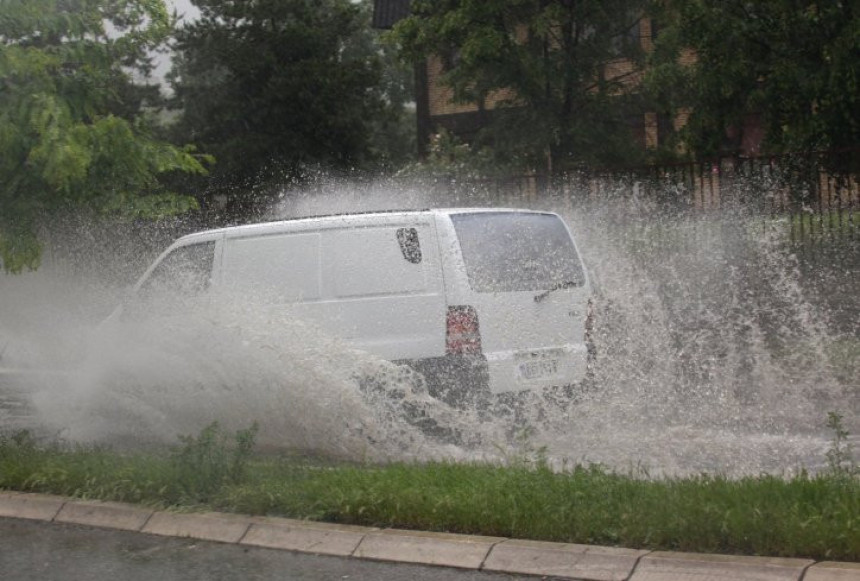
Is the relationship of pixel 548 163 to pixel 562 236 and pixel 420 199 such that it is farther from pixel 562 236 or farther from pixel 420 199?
pixel 562 236

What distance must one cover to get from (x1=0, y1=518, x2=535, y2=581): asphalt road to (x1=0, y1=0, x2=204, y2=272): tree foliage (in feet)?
10.5

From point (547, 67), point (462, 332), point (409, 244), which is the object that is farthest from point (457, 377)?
point (547, 67)

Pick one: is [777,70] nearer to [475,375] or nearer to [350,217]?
[350,217]

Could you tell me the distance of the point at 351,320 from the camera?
9398 mm

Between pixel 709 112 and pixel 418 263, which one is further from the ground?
pixel 709 112

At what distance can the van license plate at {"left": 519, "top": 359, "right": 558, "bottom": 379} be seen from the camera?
30.3 feet

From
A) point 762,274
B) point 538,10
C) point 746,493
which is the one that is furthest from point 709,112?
point 746,493

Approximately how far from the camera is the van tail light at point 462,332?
29.9ft

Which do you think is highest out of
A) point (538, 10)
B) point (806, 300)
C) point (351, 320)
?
point (538, 10)

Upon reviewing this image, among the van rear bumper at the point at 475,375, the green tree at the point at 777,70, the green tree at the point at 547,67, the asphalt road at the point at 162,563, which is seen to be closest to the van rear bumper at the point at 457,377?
the van rear bumper at the point at 475,375

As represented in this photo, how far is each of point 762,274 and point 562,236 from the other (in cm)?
616

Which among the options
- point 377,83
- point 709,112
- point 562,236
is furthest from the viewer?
point 377,83

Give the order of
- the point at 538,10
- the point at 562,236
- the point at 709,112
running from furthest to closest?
the point at 538,10 < the point at 709,112 < the point at 562,236

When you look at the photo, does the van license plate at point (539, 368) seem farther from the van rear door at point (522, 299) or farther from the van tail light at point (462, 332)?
the van tail light at point (462, 332)
